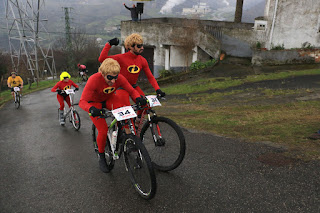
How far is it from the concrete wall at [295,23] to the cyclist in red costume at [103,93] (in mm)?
16726

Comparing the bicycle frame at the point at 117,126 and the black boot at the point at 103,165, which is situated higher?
the bicycle frame at the point at 117,126

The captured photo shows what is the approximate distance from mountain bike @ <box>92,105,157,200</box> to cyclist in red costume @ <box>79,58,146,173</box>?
185 mm

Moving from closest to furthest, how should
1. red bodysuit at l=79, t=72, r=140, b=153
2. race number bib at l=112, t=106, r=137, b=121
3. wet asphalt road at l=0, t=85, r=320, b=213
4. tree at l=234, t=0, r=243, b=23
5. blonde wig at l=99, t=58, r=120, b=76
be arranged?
wet asphalt road at l=0, t=85, r=320, b=213
race number bib at l=112, t=106, r=137, b=121
blonde wig at l=99, t=58, r=120, b=76
red bodysuit at l=79, t=72, r=140, b=153
tree at l=234, t=0, r=243, b=23

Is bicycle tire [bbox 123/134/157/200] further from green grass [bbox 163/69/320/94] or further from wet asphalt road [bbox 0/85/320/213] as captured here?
green grass [bbox 163/69/320/94]

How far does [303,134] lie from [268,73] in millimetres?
10591

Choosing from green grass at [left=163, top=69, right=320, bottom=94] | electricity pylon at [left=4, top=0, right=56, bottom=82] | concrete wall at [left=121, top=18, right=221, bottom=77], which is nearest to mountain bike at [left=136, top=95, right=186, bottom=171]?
green grass at [left=163, top=69, right=320, bottom=94]

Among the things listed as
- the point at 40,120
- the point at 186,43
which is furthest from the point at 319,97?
the point at 186,43

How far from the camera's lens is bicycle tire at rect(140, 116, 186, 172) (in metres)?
4.02

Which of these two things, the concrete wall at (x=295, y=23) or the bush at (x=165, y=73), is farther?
the bush at (x=165, y=73)

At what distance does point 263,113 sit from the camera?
7.91m

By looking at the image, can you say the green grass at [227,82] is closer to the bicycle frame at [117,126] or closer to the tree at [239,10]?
the bicycle frame at [117,126]

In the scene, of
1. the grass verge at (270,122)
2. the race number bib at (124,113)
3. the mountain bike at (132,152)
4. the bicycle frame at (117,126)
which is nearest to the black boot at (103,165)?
the mountain bike at (132,152)

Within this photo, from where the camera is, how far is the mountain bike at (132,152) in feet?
11.2

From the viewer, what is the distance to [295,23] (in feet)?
57.3
